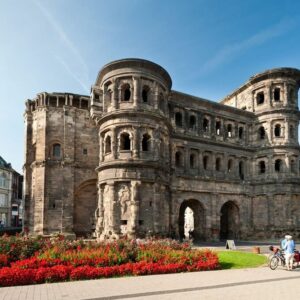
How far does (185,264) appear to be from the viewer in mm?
14516

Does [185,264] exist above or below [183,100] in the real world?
below

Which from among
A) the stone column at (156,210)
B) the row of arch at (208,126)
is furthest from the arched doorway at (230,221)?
the stone column at (156,210)

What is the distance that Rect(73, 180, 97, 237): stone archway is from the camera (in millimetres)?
31453

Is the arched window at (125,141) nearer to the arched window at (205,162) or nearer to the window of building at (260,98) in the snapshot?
the arched window at (205,162)

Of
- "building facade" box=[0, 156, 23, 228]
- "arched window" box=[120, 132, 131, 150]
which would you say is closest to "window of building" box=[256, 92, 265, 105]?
"arched window" box=[120, 132, 131, 150]

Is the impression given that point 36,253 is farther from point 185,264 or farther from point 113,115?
point 113,115

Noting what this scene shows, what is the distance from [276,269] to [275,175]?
2204 cm

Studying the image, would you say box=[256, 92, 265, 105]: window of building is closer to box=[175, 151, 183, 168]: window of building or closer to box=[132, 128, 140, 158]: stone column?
box=[175, 151, 183, 168]: window of building

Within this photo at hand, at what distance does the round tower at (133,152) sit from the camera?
26172 millimetres

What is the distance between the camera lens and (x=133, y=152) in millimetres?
26875

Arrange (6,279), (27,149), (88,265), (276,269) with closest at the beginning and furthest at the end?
(6,279), (88,265), (276,269), (27,149)

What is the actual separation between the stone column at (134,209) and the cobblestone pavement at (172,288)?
Result: 40.7 feet

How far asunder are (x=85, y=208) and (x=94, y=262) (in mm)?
19021

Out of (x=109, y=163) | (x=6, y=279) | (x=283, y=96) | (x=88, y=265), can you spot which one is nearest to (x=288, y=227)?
(x=283, y=96)
